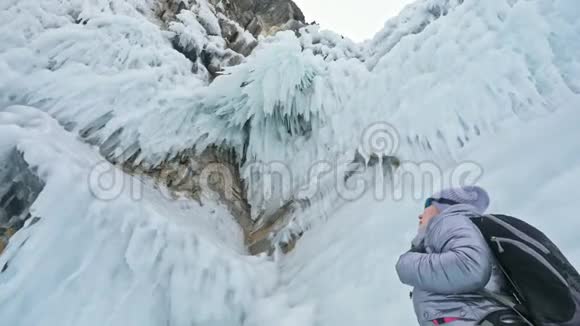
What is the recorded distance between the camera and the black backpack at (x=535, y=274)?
1.22 m

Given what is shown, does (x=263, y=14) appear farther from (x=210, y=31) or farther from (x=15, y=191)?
(x=15, y=191)

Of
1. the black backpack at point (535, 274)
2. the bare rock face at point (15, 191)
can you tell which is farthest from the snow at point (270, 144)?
the black backpack at point (535, 274)

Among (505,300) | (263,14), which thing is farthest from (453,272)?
(263,14)

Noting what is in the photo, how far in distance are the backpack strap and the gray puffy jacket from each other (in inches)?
0.7

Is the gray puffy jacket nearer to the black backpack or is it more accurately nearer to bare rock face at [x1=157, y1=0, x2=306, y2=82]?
the black backpack

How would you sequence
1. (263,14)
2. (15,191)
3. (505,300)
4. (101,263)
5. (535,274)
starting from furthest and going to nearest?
1. (263,14)
2. (15,191)
3. (101,263)
4. (505,300)
5. (535,274)

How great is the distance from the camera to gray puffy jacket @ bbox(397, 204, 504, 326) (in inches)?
57.0

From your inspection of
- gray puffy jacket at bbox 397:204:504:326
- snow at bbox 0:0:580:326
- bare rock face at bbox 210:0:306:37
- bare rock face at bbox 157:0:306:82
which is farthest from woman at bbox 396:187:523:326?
bare rock face at bbox 210:0:306:37

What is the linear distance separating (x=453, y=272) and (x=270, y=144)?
470 cm

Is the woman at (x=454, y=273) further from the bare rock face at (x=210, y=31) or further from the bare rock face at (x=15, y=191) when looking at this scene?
the bare rock face at (x=210, y=31)

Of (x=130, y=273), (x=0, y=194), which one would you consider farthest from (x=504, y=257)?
(x=0, y=194)

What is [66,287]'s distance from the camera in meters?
2.85

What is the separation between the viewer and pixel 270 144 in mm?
6023

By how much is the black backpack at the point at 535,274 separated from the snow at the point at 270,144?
3.33 ft
